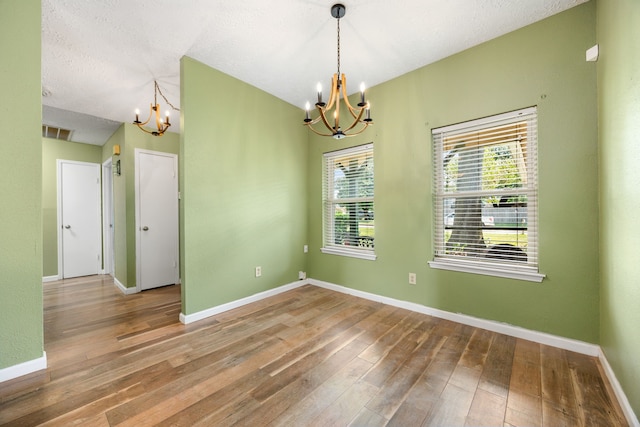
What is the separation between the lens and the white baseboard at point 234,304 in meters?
2.64

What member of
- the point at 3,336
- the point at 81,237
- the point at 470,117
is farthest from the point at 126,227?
the point at 470,117

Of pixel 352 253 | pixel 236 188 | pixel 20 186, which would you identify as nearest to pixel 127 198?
pixel 236 188

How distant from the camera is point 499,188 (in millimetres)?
2383

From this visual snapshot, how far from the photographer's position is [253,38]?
2348mm

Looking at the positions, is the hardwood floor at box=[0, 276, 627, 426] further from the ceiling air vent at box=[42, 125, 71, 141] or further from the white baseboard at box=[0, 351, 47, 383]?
the ceiling air vent at box=[42, 125, 71, 141]

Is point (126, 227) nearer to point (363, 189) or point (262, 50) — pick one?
point (262, 50)

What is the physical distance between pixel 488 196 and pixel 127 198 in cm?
475

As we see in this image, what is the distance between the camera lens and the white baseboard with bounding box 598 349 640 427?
131 centimetres

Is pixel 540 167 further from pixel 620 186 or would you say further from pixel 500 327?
pixel 500 327

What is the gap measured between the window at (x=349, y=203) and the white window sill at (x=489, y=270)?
33.4 inches

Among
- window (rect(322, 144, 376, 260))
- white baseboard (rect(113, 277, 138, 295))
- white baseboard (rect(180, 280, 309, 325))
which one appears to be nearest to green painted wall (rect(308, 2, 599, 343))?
window (rect(322, 144, 376, 260))

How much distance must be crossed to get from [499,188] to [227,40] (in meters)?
2.92

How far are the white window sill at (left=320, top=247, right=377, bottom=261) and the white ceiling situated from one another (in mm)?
2177

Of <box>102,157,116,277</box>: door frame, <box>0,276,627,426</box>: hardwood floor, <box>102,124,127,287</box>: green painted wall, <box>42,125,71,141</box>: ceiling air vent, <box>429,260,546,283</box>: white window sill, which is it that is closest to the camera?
<box>0,276,627,426</box>: hardwood floor
